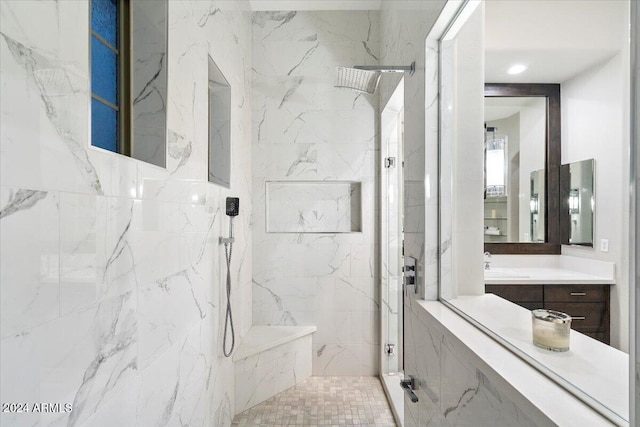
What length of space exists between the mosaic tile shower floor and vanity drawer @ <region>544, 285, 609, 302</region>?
1809mm

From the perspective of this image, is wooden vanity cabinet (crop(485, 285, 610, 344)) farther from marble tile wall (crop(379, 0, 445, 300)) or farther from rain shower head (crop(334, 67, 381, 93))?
rain shower head (crop(334, 67, 381, 93))

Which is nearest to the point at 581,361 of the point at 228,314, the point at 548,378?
the point at 548,378

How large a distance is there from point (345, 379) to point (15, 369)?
8.10 ft

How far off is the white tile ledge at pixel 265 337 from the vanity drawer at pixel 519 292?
5.67 ft

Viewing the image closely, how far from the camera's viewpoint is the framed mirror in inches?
30.3

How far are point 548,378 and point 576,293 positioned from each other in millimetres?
204

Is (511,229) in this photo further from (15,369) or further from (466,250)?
(15,369)

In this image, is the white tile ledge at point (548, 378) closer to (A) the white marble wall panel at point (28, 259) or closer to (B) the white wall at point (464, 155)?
(B) the white wall at point (464, 155)


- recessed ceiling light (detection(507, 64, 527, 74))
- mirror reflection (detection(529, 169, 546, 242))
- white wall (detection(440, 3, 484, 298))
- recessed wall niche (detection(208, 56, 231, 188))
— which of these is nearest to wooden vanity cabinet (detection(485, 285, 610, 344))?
mirror reflection (detection(529, 169, 546, 242))

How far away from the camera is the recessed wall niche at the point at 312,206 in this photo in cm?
284

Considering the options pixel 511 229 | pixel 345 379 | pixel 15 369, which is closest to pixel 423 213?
pixel 511 229

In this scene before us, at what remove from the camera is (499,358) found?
858mm

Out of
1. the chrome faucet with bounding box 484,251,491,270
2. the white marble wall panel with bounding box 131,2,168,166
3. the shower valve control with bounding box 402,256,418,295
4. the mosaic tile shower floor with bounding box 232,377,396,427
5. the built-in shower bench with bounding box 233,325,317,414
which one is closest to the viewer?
the chrome faucet with bounding box 484,251,491,270

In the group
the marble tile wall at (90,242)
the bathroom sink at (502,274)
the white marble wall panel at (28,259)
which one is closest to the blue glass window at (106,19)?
the marble tile wall at (90,242)
